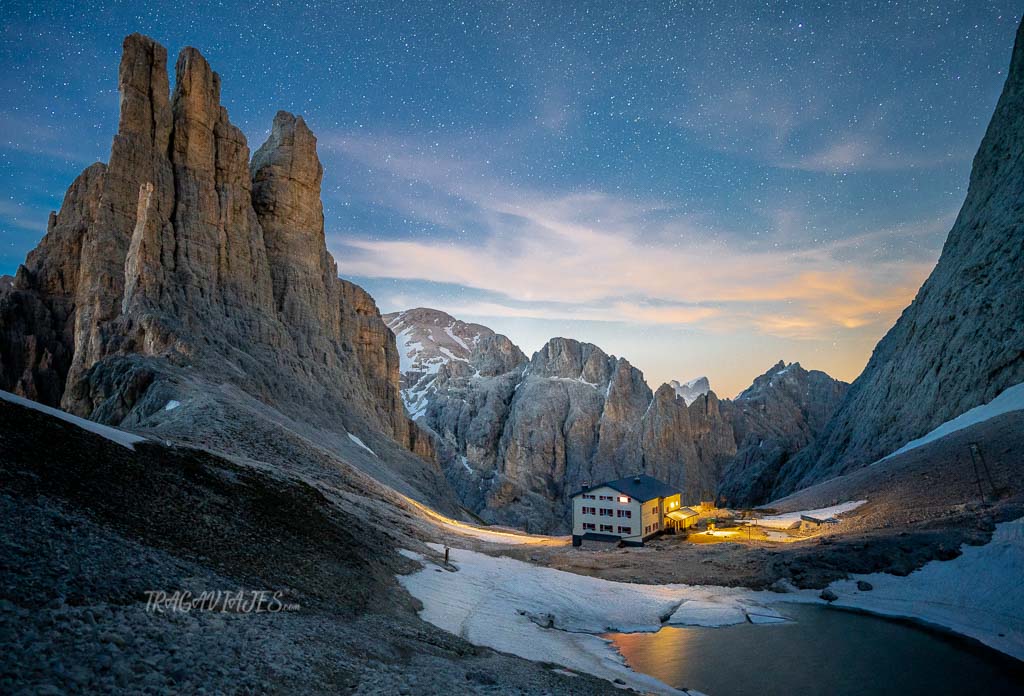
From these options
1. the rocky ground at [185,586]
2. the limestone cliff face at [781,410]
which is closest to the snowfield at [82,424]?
the rocky ground at [185,586]

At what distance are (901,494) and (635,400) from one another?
11754 cm

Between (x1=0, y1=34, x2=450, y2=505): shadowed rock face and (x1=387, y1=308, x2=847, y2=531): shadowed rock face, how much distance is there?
7409cm

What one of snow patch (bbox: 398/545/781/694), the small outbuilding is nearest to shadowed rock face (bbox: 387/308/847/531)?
the small outbuilding

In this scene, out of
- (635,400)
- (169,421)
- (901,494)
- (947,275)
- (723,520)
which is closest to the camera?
(169,421)

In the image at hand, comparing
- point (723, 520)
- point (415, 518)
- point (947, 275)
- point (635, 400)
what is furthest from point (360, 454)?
point (635, 400)

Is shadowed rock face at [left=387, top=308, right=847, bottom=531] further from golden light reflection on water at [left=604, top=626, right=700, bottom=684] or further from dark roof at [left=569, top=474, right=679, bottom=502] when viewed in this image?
golden light reflection on water at [left=604, top=626, right=700, bottom=684]

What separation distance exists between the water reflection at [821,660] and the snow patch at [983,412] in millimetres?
37623

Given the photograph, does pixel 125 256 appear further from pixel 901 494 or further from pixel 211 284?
pixel 901 494

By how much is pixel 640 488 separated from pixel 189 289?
5445 cm

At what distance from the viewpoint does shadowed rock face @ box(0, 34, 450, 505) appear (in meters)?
47.8

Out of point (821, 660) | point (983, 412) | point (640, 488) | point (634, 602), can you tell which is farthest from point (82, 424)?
point (983, 412)

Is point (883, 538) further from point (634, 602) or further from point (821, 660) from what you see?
point (634, 602)

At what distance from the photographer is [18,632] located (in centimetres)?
884

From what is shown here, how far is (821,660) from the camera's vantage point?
26438mm
